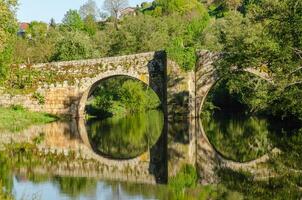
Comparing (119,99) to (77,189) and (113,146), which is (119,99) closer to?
(113,146)

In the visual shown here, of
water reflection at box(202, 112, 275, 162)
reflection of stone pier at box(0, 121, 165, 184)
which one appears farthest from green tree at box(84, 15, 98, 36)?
reflection of stone pier at box(0, 121, 165, 184)

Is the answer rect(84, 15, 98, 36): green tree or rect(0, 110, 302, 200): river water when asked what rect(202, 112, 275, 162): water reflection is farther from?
rect(84, 15, 98, 36): green tree

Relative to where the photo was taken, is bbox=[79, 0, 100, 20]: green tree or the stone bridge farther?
bbox=[79, 0, 100, 20]: green tree

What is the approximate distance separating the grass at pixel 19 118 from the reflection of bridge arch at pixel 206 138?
29.0ft

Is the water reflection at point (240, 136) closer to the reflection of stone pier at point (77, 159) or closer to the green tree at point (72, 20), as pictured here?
the reflection of stone pier at point (77, 159)

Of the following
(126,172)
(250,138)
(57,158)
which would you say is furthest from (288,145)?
(57,158)

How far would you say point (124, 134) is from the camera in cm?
2683

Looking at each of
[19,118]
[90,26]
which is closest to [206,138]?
[19,118]

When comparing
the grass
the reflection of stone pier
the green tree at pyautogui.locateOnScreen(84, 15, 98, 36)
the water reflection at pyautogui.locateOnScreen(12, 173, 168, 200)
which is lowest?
the water reflection at pyautogui.locateOnScreen(12, 173, 168, 200)

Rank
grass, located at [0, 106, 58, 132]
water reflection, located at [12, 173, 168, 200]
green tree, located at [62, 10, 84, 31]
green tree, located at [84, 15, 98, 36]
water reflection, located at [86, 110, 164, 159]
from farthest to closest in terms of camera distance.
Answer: green tree, located at [62, 10, 84, 31] < green tree, located at [84, 15, 98, 36] < grass, located at [0, 106, 58, 132] < water reflection, located at [86, 110, 164, 159] < water reflection, located at [12, 173, 168, 200]

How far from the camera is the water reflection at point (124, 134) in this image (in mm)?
22391

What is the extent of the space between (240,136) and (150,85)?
8838 mm

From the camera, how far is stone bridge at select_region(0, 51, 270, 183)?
31.1 meters

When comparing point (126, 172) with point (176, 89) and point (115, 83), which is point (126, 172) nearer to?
point (176, 89)
